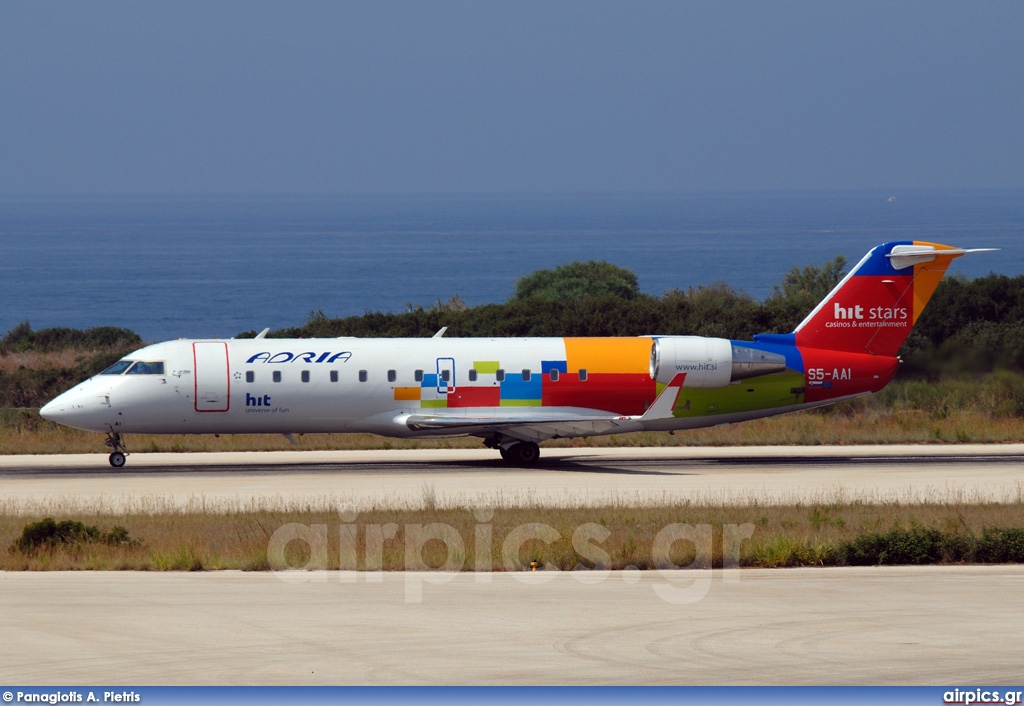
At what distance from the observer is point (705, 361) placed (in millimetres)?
34531

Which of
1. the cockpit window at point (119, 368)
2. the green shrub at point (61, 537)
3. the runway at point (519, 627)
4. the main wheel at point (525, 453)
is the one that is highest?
the cockpit window at point (119, 368)

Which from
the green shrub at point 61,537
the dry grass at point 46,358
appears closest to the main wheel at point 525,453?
the green shrub at point 61,537

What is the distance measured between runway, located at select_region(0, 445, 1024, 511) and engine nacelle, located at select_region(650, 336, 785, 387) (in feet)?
6.83

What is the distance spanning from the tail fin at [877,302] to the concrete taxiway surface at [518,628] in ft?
55.9

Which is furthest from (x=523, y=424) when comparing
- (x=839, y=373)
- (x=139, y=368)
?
(x=139, y=368)

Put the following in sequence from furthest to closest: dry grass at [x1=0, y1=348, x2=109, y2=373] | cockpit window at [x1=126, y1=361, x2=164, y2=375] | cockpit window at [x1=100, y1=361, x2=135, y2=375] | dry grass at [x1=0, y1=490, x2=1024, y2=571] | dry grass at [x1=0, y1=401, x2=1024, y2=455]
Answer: dry grass at [x1=0, y1=348, x2=109, y2=373] < dry grass at [x1=0, y1=401, x2=1024, y2=455] < cockpit window at [x1=100, y1=361, x2=135, y2=375] < cockpit window at [x1=126, y1=361, x2=164, y2=375] < dry grass at [x1=0, y1=490, x2=1024, y2=571]

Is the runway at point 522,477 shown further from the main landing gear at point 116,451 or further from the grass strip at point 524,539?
the grass strip at point 524,539

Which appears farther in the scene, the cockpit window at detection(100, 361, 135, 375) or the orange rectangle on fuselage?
the orange rectangle on fuselage

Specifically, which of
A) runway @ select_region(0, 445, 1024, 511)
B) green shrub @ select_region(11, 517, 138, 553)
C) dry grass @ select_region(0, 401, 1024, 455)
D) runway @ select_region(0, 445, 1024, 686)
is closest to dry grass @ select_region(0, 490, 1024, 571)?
green shrub @ select_region(11, 517, 138, 553)

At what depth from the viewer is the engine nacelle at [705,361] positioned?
113 ft

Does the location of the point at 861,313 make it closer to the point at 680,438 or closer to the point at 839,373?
the point at 839,373

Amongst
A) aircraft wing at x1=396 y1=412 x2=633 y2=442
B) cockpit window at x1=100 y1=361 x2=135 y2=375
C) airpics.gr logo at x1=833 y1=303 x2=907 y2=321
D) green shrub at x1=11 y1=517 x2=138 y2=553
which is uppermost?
airpics.gr logo at x1=833 y1=303 x2=907 y2=321

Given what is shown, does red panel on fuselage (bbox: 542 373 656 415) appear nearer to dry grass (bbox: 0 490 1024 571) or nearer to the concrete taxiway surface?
dry grass (bbox: 0 490 1024 571)

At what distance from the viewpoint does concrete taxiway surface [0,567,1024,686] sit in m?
13.4
